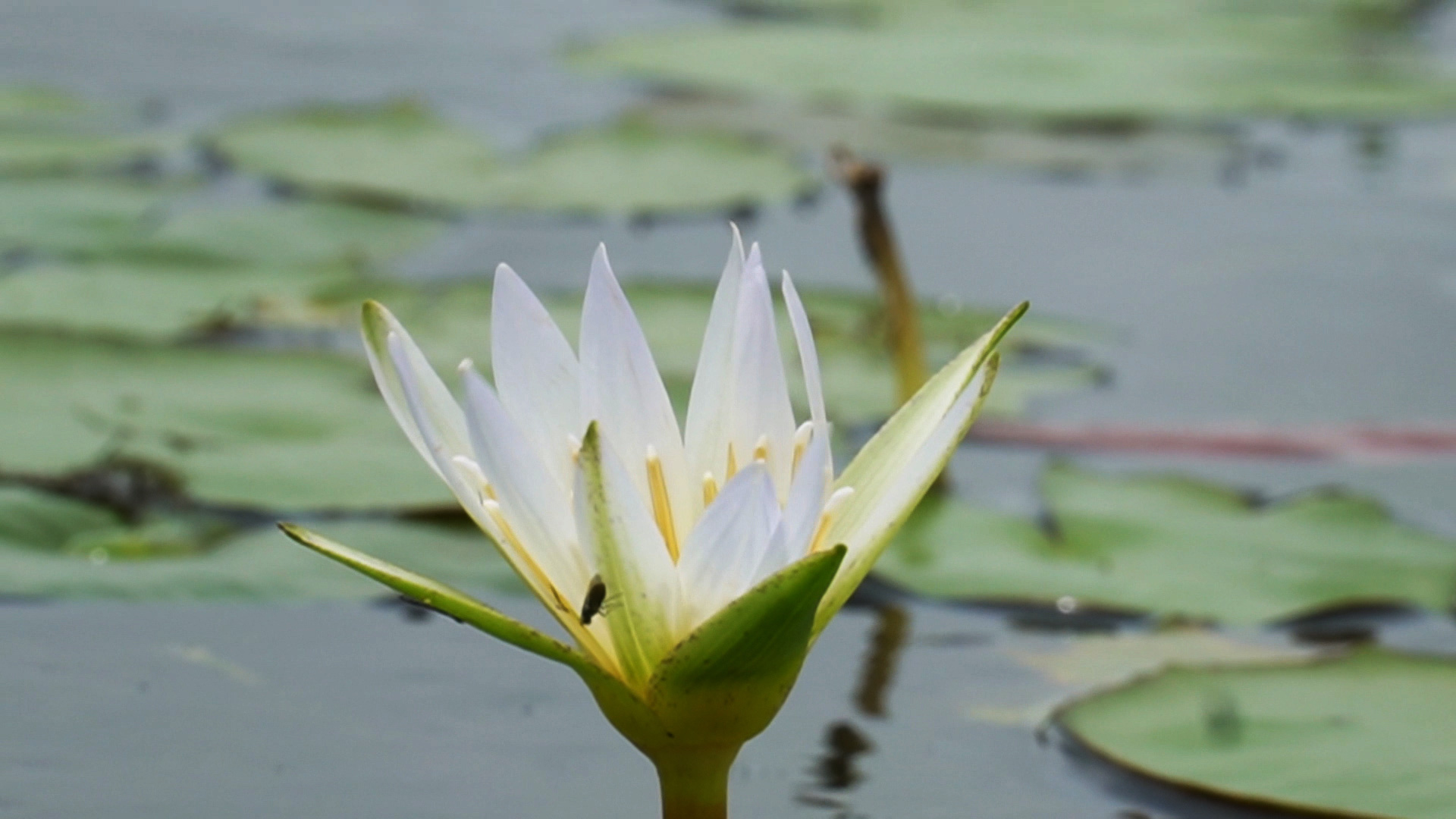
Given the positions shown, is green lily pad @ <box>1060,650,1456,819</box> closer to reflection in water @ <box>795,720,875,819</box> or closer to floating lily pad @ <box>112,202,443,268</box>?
reflection in water @ <box>795,720,875,819</box>

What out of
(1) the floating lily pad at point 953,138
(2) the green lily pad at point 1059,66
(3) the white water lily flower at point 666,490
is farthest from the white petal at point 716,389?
(2) the green lily pad at point 1059,66

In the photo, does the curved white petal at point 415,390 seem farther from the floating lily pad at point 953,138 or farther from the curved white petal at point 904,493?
the floating lily pad at point 953,138

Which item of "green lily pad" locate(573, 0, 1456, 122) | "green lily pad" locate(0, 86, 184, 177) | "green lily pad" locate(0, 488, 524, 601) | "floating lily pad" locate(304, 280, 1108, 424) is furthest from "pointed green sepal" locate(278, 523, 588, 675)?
"green lily pad" locate(573, 0, 1456, 122)

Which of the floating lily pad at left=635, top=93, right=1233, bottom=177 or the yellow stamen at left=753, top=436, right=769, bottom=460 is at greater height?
the yellow stamen at left=753, top=436, right=769, bottom=460

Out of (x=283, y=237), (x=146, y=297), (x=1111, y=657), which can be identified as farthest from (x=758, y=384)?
(x=283, y=237)

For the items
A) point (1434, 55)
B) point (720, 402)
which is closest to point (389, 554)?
point (720, 402)

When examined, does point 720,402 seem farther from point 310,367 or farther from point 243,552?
point 310,367

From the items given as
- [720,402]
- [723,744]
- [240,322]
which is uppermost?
[720,402]
